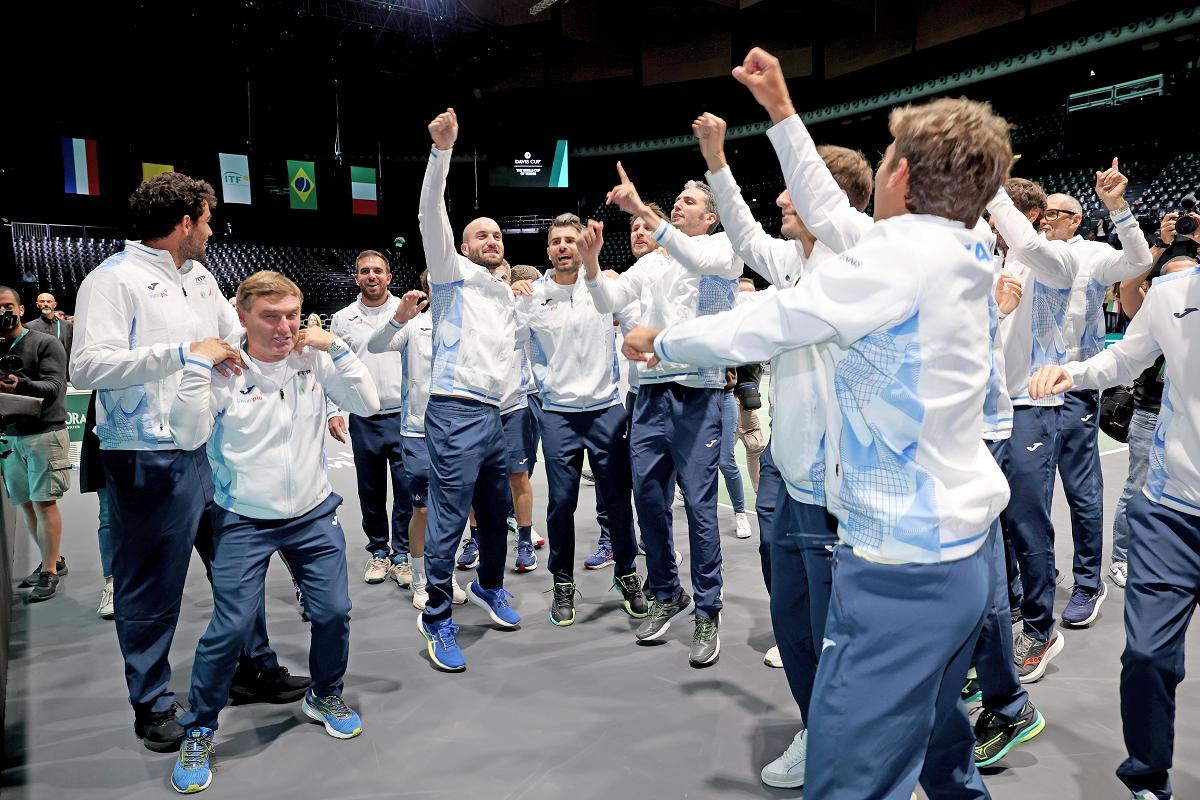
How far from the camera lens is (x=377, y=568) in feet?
14.3

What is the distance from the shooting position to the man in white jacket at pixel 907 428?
53.6 inches

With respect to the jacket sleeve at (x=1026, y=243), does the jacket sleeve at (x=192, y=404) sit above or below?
below

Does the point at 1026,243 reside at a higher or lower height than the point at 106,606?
higher

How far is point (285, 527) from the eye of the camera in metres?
2.64

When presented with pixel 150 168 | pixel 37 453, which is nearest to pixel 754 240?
pixel 37 453

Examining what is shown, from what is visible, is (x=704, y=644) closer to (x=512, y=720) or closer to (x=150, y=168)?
(x=512, y=720)

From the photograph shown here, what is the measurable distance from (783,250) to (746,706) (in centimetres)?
165

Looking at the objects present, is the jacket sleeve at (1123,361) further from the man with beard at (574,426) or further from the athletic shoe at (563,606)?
the athletic shoe at (563,606)

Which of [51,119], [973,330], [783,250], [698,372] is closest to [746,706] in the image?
[698,372]

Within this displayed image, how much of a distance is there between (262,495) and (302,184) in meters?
15.2

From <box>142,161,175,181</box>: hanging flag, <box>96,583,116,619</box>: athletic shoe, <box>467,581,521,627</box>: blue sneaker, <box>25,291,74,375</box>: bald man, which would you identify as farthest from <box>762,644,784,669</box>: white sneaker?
<box>142,161,175,181</box>: hanging flag

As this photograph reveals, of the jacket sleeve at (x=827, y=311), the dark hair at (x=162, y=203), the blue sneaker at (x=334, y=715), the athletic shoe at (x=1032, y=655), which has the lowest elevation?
the blue sneaker at (x=334, y=715)

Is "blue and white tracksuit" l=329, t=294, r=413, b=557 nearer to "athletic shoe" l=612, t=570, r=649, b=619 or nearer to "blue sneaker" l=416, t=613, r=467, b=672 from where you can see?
"blue sneaker" l=416, t=613, r=467, b=672

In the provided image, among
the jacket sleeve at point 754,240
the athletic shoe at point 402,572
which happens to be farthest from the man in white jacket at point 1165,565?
the athletic shoe at point 402,572
